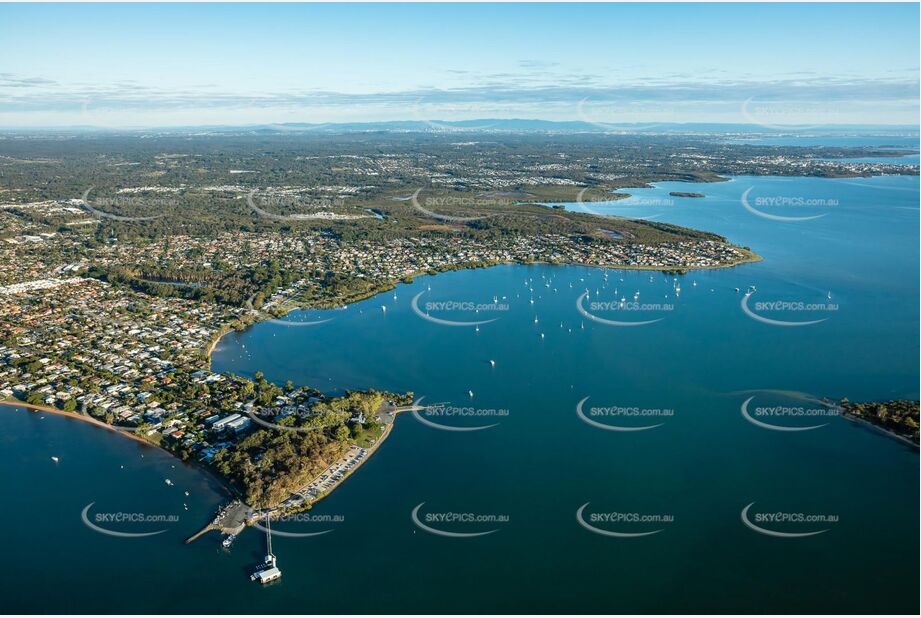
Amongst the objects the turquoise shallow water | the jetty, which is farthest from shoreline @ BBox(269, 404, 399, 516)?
the jetty

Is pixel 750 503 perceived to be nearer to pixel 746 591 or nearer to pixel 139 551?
pixel 746 591

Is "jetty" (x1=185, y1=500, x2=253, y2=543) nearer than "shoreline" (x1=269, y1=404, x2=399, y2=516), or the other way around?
"jetty" (x1=185, y1=500, x2=253, y2=543)

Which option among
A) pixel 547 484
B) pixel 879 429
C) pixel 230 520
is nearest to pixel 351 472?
A: pixel 230 520

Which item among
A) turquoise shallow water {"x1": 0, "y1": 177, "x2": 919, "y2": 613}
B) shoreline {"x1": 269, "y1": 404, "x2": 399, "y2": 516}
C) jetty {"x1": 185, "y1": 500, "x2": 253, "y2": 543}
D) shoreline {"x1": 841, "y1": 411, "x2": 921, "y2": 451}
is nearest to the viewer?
turquoise shallow water {"x1": 0, "y1": 177, "x2": 919, "y2": 613}

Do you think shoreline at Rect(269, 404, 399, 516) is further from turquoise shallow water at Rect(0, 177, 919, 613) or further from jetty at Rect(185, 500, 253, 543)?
jetty at Rect(185, 500, 253, 543)

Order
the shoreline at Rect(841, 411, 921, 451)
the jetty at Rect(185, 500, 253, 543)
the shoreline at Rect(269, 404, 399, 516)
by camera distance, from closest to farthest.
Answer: the jetty at Rect(185, 500, 253, 543)
the shoreline at Rect(269, 404, 399, 516)
the shoreline at Rect(841, 411, 921, 451)

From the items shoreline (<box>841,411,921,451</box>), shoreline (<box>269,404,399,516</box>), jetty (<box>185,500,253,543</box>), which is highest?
shoreline (<box>841,411,921,451</box>)

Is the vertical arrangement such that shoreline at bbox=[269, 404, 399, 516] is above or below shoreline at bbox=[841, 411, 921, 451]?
below

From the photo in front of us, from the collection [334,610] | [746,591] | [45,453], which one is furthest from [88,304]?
[746,591]
